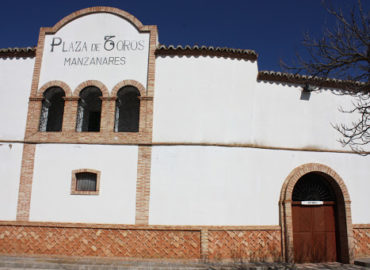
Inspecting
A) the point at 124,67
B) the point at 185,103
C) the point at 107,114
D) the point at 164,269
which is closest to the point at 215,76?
the point at 185,103

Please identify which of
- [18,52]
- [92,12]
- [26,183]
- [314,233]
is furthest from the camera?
[92,12]

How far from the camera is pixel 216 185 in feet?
29.1

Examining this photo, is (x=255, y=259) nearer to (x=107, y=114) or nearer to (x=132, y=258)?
(x=132, y=258)

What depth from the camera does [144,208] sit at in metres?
8.77

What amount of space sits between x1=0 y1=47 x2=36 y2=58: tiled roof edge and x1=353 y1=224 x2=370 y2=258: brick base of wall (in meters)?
12.2

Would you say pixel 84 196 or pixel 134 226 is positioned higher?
pixel 84 196

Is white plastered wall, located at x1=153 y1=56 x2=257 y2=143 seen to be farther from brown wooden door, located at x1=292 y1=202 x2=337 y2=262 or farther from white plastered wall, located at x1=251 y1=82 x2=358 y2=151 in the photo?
brown wooden door, located at x1=292 y1=202 x2=337 y2=262

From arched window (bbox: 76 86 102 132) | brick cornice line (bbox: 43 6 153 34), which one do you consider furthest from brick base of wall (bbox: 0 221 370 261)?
brick cornice line (bbox: 43 6 153 34)

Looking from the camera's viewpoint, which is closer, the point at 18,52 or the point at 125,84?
the point at 125,84

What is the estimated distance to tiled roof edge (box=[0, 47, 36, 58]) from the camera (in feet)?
33.5

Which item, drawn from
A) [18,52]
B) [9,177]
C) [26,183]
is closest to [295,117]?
[26,183]

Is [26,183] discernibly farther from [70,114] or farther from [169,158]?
[169,158]

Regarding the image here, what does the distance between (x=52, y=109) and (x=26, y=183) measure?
3384mm

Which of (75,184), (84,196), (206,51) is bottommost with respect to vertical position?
(84,196)
